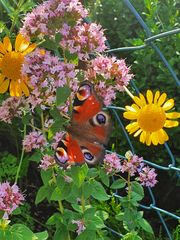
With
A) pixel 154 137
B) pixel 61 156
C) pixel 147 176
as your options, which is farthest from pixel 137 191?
pixel 61 156

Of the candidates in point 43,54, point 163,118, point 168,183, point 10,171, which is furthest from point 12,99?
point 168,183

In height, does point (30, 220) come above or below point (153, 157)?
below

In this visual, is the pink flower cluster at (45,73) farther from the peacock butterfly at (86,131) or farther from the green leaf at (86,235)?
the green leaf at (86,235)

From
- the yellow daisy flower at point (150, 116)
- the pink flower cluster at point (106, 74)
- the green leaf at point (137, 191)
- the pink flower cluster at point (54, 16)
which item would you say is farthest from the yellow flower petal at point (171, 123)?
the pink flower cluster at point (54, 16)

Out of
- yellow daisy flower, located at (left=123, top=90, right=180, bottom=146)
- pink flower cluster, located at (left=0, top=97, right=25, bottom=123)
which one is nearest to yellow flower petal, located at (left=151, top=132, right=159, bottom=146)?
yellow daisy flower, located at (left=123, top=90, right=180, bottom=146)

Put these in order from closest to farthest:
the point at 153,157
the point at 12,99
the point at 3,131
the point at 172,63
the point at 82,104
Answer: the point at 82,104
the point at 12,99
the point at 172,63
the point at 153,157
the point at 3,131

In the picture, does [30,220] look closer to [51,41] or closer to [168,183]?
[168,183]

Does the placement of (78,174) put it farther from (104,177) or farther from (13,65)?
(13,65)
